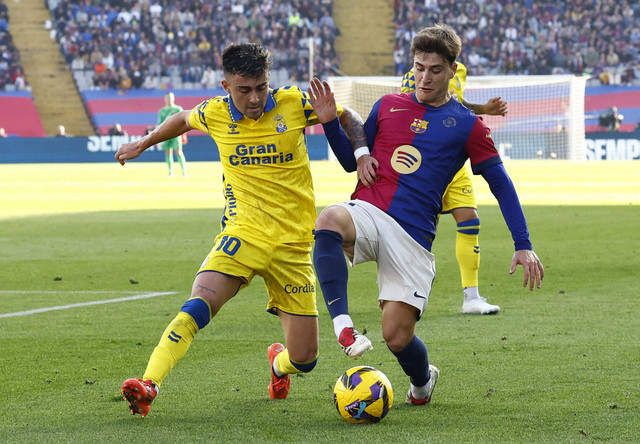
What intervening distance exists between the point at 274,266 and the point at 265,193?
378mm

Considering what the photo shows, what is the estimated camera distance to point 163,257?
38.0 ft

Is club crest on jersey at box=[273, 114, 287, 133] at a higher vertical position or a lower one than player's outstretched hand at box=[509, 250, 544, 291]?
higher

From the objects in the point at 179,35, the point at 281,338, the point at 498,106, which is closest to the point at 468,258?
the point at 281,338

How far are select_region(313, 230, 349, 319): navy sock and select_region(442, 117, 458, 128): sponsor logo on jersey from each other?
0.83 m

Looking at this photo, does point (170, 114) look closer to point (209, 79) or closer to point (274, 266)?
point (209, 79)

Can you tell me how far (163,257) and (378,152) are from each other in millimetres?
7137

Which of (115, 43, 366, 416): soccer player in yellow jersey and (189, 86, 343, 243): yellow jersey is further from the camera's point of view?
(189, 86, 343, 243): yellow jersey

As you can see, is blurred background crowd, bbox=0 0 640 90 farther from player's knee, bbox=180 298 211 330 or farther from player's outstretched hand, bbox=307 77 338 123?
player's knee, bbox=180 298 211 330

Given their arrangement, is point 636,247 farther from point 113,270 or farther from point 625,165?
point 625,165

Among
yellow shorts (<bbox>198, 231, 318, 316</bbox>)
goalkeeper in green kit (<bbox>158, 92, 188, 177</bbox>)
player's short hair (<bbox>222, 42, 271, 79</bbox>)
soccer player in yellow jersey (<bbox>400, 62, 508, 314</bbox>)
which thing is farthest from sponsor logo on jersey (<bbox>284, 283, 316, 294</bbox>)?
goalkeeper in green kit (<bbox>158, 92, 188, 177</bbox>)

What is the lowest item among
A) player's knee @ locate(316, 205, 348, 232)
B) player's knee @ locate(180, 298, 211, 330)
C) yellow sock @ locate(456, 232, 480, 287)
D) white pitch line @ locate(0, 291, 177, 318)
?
white pitch line @ locate(0, 291, 177, 318)

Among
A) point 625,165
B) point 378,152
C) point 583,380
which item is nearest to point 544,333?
point 583,380

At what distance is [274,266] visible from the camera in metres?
4.86

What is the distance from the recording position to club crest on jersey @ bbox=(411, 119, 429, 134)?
475 centimetres
